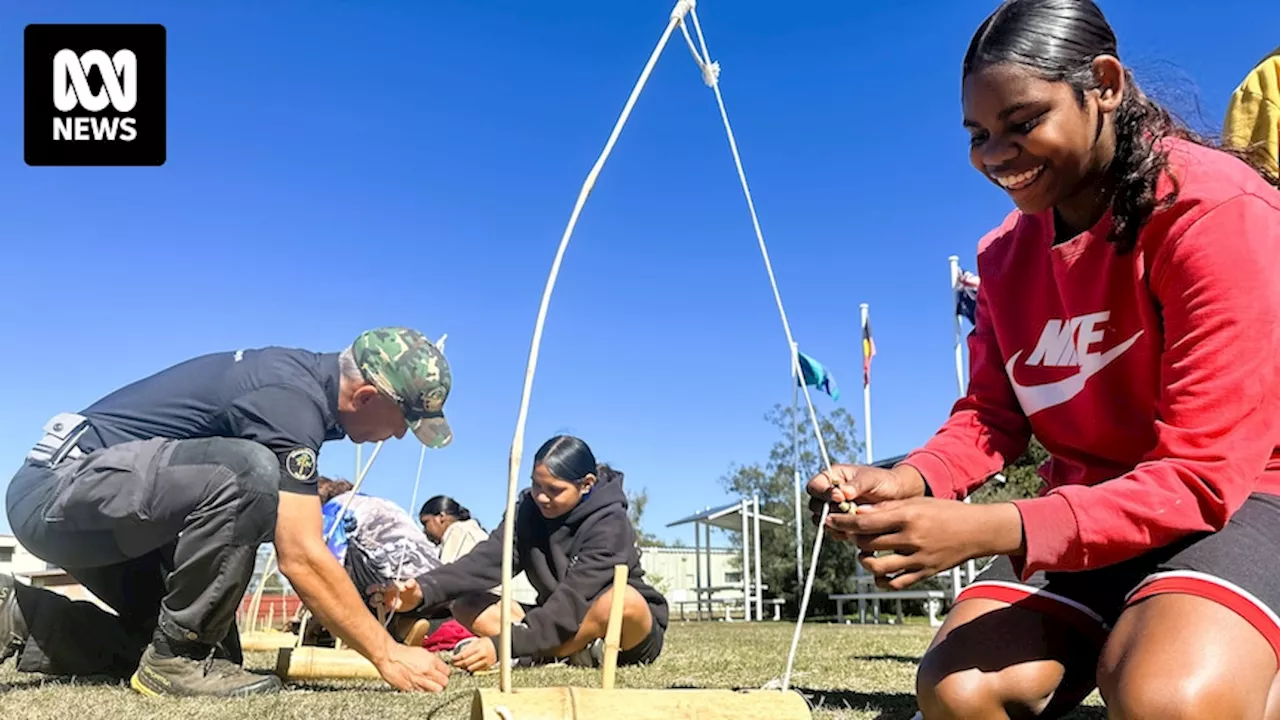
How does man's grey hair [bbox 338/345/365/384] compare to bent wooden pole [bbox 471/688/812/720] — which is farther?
man's grey hair [bbox 338/345/365/384]

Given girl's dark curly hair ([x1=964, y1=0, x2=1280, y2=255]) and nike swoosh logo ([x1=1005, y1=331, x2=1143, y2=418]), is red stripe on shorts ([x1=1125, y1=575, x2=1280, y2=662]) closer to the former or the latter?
nike swoosh logo ([x1=1005, y1=331, x2=1143, y2=418])

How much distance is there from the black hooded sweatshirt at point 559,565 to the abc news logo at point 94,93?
2.24 m

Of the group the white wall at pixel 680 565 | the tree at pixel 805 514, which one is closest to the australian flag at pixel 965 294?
the tree at pixel 805 514

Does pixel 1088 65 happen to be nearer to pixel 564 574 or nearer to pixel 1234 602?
pixel 1234 602

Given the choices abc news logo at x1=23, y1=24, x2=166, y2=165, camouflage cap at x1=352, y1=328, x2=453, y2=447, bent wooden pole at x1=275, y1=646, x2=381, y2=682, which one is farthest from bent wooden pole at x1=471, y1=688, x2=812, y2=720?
abc news logo at x1=23, y1=24, x2=166, y2=165

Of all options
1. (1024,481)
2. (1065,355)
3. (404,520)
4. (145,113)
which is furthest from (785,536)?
(1065,355)

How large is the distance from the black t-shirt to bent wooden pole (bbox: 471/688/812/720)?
168 centimetres

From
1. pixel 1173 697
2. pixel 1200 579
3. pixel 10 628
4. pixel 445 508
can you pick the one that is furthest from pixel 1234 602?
pixel 445 508

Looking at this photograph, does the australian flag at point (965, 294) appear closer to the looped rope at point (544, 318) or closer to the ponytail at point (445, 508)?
the ponytail at point (445, 508)

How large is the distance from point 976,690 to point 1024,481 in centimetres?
1605

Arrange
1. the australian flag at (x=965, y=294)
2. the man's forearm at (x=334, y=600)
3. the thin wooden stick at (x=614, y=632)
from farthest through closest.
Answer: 1. the australian flag at (x=965, y=294)
2. the man's forearm at (x=334, y=600)
3. the thin wooden stick at (x=614, y=632)

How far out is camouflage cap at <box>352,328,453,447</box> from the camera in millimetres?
3416

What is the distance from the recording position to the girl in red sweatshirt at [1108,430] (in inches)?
54.2

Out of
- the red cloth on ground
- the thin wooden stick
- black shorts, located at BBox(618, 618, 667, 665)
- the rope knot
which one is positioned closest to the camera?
the thin wooden stick
